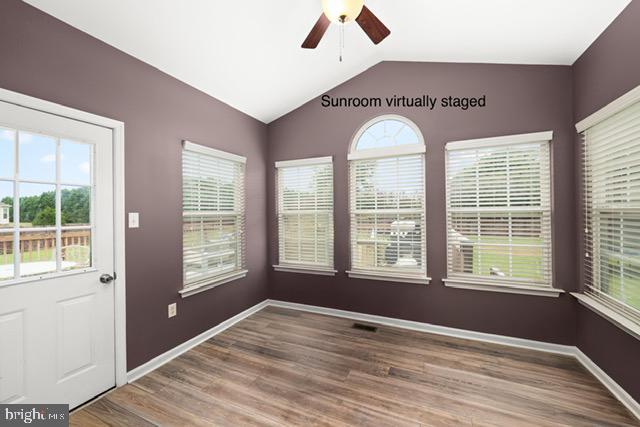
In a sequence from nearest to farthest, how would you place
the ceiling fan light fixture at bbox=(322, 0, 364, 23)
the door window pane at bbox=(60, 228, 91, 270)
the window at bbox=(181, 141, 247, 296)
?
1. the ceiling fan light fixture at bbox=(322, 0, 364, 23)
2. the door window pane at bbox=(60, 228, 91, 270)
3. the window at bbox=(181, 141, 247, 296)

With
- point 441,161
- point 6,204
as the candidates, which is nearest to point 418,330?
point 441,161

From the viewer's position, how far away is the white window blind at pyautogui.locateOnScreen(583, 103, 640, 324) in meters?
1.85


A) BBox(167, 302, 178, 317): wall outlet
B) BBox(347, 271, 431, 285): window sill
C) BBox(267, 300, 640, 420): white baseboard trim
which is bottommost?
BBox(267, 300, 640, 420): white baseboard trim

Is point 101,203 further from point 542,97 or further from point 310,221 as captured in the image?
point 542,97

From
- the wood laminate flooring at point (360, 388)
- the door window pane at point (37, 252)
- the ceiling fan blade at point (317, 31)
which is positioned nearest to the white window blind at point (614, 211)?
the wood laminate flooring at point (360, 388)

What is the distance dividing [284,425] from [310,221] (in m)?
2.31

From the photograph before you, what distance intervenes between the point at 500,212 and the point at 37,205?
3760 millimetres

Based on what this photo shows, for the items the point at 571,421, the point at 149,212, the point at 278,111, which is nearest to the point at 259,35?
the point at 278,111

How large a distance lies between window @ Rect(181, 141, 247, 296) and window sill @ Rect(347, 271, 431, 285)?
140cm

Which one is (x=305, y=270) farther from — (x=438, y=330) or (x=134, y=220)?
(x=134, y=220)

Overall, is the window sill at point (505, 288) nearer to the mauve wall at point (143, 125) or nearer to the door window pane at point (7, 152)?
the mauve wall at point (143, 125)

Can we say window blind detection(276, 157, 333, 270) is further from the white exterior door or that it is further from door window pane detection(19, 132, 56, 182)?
door window pane detection(19, 132, 56, 182)

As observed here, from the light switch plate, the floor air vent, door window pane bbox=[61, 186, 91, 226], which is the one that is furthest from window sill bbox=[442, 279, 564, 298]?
door window pane bbox=[61, 186, 91, 226]

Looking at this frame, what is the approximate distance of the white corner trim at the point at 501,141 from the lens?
2.58m
